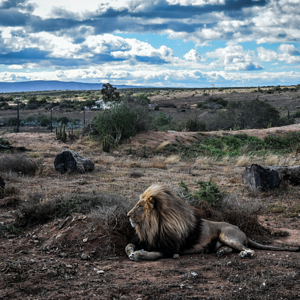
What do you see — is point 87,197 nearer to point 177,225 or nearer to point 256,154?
point 177,225

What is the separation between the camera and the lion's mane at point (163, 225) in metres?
4.72

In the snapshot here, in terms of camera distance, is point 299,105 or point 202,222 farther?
point 299,105

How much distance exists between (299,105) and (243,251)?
51971mm

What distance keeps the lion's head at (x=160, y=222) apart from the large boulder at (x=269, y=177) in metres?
5.32

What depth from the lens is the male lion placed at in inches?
186

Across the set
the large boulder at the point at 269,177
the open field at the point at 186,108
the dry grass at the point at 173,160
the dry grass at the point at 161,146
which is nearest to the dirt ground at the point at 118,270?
the large boulder at the point at 269,177

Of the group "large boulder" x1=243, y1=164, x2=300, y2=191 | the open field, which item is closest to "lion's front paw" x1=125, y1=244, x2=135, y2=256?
"large boulder" x1=243, y1=164, x2=300, y2=191

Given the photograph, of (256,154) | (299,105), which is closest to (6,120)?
(256,154)

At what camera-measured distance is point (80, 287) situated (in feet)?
12.3

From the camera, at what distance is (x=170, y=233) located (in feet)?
15.5

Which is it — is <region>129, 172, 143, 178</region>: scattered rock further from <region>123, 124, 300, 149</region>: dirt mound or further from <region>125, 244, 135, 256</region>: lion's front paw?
<region>123, 124, 300, 149</region>: dirt mound

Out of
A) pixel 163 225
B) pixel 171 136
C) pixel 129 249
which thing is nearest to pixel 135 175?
pixel 129 249

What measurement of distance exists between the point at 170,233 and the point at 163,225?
16cm

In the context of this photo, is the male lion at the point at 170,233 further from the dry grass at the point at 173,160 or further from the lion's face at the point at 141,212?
the dry grass at the point at 173,160
